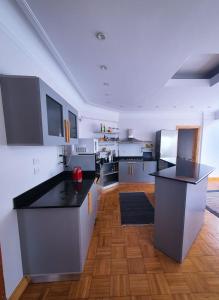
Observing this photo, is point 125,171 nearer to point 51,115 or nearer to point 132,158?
point 132,158

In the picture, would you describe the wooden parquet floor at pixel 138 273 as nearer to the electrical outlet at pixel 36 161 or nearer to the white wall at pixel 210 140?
the electrical outlet at pixel 36 161

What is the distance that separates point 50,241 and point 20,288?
0.49 meters

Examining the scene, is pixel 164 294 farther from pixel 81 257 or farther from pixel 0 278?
pixel 0 278

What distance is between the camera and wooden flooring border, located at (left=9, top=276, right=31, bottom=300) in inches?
48.2

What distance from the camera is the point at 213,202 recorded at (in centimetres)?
310

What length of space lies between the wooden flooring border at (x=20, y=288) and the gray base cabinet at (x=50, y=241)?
54 mm

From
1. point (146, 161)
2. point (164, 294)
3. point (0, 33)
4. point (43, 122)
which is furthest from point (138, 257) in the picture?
point (146, 161)

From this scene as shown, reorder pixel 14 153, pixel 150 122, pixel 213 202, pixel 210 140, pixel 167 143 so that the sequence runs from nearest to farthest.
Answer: pixel 14 153
pixel 213 202
pixel 167 143
pixel 210 140
pixel 150 122

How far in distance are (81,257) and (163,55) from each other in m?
2.41

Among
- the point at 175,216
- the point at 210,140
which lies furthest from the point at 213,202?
the point at 210,140

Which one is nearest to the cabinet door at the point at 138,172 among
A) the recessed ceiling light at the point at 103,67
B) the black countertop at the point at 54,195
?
the black countertop at the point at 54,195

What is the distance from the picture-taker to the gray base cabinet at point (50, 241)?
1.32 metres

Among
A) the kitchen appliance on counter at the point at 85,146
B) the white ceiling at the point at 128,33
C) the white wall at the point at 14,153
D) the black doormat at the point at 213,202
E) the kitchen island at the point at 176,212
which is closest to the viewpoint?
the white ceiling at the point at 128,33

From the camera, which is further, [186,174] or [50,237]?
[186,174]
